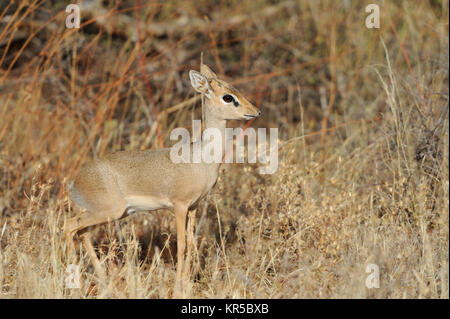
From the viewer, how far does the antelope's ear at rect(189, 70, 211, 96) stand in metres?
4.19

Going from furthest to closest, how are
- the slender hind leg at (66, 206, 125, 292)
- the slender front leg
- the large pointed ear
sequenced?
the large pointed ear
the slender hind leg at (66, 206, 125, 292)
the slender front leg

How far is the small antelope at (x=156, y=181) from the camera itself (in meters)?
4.11

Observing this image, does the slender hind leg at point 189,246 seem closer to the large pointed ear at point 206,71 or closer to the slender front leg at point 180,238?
the slender front leg at point 180,238

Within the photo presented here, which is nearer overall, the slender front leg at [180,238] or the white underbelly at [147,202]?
the slender front leg at [180,238]

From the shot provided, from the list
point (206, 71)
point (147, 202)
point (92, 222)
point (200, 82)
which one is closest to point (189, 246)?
point (147, 202)

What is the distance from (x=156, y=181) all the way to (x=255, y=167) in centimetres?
171

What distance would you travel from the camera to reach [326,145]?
21.4 feet

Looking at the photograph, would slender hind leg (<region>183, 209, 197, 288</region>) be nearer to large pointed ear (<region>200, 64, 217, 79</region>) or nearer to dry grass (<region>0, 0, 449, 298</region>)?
dry grass (<region>0, 0, 449, 298</region>)

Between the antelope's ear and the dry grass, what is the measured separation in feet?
3.13

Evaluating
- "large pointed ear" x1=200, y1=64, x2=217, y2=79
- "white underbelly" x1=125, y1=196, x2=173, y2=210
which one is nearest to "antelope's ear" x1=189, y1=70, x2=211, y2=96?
"large pointed ear" x1=200, y1=64, x2=217, y2=79

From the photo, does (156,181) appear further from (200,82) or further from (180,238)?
(200,82)

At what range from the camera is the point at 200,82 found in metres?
4.23

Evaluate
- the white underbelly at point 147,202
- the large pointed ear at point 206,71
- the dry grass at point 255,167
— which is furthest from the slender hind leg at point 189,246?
the large pointed ear at point 206,71
